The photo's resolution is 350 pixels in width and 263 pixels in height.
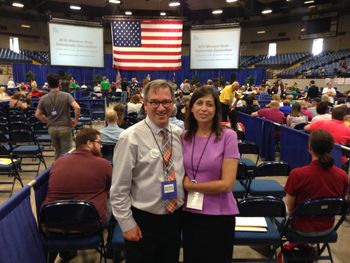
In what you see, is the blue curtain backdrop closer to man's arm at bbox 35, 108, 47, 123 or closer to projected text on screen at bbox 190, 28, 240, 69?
projected text on screen at bbox 190, 28, 240, 69

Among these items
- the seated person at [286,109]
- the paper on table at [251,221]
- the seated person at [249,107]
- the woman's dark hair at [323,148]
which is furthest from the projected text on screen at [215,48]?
the paper on table at [251,221]

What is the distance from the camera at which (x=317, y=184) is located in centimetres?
246

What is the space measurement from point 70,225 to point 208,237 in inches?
48.0

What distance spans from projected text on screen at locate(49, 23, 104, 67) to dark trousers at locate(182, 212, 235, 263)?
47.0 ft

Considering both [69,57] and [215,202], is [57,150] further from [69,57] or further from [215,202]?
[69,57]

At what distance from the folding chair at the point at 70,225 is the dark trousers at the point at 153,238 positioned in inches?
30.3

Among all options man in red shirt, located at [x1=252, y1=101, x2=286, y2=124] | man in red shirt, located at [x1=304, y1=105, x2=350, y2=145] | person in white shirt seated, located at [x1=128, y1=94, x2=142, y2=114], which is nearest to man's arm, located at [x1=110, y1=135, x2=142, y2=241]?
man in red shirt, located at [x1=304, y1=105, x2=350, y2=145]

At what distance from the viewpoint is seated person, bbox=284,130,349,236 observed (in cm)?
246

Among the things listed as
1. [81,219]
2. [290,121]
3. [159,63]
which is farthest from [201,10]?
[81,219]

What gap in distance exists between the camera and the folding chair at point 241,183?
3429 mm

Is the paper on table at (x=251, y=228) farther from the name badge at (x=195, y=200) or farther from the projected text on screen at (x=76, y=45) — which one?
the projected text on screen at (x=76, y=45)

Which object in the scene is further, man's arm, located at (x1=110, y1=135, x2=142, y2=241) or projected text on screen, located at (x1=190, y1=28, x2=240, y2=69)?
projected text on screen, located at (x1=190, y1=28, x2=240, y2=69)

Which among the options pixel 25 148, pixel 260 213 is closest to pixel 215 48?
pixel 25 148

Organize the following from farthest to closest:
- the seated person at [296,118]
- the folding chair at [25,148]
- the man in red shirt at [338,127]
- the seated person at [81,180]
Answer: the seated person at [296,118], the folding chair at [25,148], the man in red shirt at [338,127], the seated person at [81,180]
